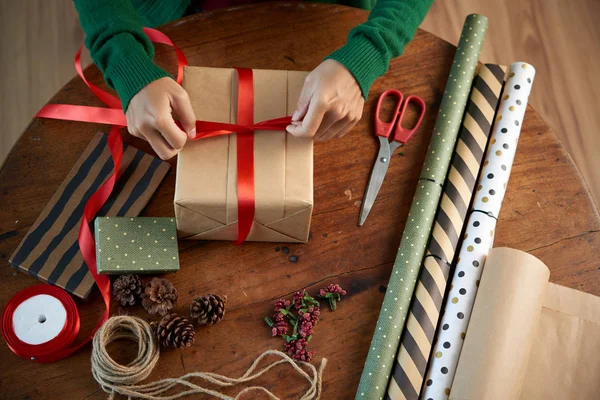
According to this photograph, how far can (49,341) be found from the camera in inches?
34.0

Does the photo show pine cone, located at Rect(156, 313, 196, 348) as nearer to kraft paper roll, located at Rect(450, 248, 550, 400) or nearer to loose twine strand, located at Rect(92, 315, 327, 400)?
loose twine strand, located at Rect(92, 315, 327, 400)

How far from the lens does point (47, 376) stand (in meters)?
0.87

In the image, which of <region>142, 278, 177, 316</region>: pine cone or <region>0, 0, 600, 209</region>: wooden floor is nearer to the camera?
<region>142, 278, 177, 316</region>: pine cone

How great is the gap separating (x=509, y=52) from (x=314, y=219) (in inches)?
49.5

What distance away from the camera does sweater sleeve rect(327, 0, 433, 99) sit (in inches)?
39.4

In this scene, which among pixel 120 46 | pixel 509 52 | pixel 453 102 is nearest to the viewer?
pixel 120 46

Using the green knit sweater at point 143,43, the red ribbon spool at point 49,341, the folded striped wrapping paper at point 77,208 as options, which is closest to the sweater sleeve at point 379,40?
the green knit sweater at point 143,43

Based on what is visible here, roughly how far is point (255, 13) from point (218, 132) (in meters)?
0.33

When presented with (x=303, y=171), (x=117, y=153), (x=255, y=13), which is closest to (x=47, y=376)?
(x=117, y=153)

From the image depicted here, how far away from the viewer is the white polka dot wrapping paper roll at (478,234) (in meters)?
0.91

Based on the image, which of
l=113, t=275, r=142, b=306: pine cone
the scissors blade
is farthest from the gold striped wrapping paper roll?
l=113, t=275, r=142, b=306: pine cone

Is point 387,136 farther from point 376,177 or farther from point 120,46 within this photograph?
point 120,46

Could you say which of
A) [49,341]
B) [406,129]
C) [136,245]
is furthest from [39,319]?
[406,129]

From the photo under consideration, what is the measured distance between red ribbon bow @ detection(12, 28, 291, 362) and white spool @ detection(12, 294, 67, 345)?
0.05ft
